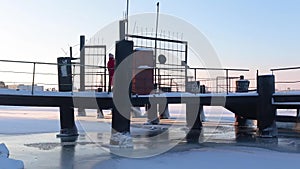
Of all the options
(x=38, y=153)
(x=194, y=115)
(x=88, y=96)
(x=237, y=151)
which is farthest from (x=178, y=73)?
(x=38, y=153)

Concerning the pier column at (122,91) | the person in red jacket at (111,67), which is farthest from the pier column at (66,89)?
the pier column at (122,91)

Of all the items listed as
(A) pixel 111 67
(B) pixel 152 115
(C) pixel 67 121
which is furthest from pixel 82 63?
(B) pixel 152 115

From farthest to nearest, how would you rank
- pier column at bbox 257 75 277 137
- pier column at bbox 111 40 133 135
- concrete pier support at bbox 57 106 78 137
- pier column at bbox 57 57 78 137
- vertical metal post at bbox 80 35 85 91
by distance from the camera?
vertical metal post at bbox 80 35 85 91, concrete pier support at bbox 57 106 78 137, pier column at bbox 257 75 277 137, pier column at bbox 57 57 78 137, pier column at bbox 111 40 133 135

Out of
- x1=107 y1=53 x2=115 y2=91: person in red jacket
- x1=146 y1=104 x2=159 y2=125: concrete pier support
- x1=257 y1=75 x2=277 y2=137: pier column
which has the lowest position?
x1=146 y1=104 x2=159 y2=125: concrete pier support

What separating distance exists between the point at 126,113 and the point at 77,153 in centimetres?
227

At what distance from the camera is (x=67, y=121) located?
18281 mm

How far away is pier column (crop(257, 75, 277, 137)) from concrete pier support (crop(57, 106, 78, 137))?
8166 millimetres

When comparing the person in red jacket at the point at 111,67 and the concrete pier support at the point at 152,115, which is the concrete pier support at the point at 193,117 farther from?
the person in red jacket at the point at 111,67

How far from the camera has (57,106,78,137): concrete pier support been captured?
17938mm

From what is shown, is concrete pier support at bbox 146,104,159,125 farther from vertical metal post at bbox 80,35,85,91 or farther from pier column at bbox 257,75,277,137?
pier column at bbox 257,75,277,137

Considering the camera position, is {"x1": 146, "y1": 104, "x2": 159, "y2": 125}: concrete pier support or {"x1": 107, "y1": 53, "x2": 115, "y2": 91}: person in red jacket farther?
{"x1": 146, "y1": 104, "x2": 159, "y2": 125}: concrete pier support

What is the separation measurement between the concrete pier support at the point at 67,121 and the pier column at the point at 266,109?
8166 mm

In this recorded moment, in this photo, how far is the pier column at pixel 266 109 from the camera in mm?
17719

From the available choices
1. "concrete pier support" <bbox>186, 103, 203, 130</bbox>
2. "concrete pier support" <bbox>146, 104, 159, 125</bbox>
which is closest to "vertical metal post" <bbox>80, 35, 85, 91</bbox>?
"concrete pier support" <bbox>186, 103, 203, 130</bbox>
